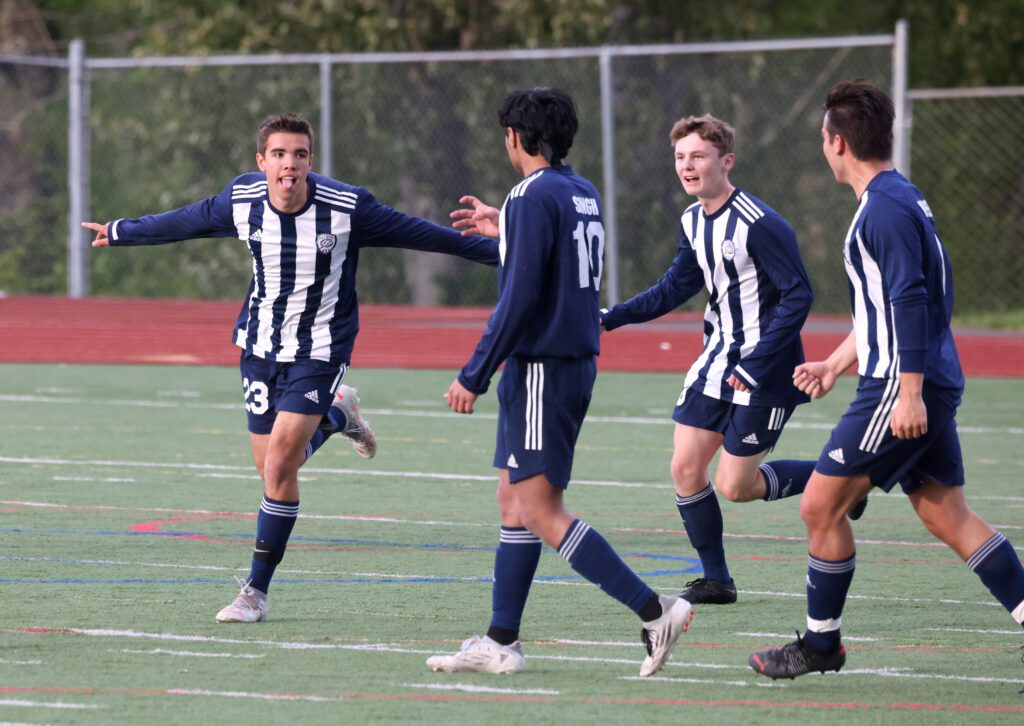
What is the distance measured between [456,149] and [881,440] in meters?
15.4

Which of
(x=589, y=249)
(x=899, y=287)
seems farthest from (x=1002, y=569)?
(x=589, y=249)

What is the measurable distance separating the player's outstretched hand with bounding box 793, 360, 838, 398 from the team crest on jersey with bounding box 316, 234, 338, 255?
2.13m

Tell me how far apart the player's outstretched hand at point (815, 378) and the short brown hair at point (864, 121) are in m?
0.71

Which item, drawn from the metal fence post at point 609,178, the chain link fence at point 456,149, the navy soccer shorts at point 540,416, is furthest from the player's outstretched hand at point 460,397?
the chain link fence at point 456,149

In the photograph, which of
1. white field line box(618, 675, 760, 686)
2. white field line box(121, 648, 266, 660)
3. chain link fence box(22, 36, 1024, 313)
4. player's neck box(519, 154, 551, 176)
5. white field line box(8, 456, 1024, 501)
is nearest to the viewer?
white field line box(618, 675, 760, 686)

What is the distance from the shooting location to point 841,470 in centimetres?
601

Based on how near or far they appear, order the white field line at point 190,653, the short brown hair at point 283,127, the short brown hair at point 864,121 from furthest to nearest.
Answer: the short brown hair at point 283,127 → the white field line at point 190,653 → the short brown hair at point 864,121

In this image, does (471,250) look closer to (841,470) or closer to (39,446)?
(841,470)

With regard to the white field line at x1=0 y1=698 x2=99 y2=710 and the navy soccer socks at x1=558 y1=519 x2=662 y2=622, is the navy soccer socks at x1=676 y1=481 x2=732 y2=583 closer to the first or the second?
the navy soccer socks at x1=558 y1=519 x2=662 y2=622

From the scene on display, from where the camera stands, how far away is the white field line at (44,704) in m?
5.67

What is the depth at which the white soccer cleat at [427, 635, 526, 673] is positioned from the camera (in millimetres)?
6289

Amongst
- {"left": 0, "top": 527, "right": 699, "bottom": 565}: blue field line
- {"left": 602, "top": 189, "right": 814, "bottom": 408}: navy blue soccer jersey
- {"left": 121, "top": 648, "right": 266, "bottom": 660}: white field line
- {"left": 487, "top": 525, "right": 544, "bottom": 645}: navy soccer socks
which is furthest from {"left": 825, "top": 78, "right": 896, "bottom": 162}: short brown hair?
{"left": 0, "top": 527, "right": 699, "bottom": 565}: blue field line

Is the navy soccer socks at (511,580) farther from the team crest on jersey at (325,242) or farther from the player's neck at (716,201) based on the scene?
the player's neck at (716,201)

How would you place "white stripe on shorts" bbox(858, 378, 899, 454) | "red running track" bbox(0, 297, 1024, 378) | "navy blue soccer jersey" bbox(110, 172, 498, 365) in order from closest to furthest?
"white stripe on shorts" bbox(858, 378, 899, 454) → "navy blue soccer jersey" bbox(110, 172, 498, 365) → "red running track" bbox(0, 297, 1024, 378)
